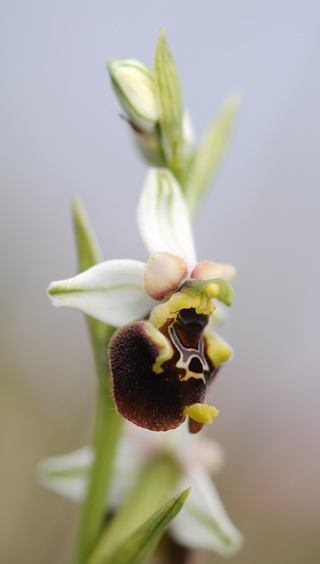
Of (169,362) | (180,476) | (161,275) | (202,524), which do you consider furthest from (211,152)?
(202,524)

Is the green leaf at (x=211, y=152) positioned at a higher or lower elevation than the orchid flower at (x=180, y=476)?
higher

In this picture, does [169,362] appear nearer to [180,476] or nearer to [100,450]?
[100,450]

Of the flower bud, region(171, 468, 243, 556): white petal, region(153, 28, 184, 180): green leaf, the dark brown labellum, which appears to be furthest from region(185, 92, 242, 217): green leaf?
region(171, 468, 243, 556): white petal

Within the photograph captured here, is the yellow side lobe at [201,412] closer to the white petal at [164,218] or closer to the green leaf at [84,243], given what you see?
the white petal at [164,218]

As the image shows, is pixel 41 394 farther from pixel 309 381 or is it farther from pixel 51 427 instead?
pixel 309 381

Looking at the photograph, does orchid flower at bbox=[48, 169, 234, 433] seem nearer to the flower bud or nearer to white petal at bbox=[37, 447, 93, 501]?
the flower bud

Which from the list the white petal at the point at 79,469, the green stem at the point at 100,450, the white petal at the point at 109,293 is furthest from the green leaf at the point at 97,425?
the white petal at the point at 79,469
